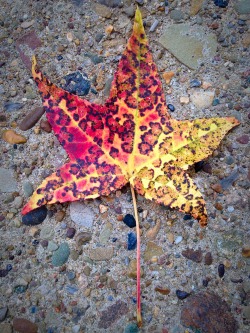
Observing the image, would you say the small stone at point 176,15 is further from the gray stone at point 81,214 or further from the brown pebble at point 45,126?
the gray stone at point 81,214

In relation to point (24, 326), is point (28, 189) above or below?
above

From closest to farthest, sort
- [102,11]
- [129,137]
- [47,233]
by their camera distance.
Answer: [129,137] < [47,233] < [102,11]

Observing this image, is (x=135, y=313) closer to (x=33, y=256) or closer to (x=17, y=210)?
(x=33, y=256)

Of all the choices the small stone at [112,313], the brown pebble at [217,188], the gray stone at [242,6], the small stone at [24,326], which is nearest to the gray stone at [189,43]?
the gray stone at [242,6]

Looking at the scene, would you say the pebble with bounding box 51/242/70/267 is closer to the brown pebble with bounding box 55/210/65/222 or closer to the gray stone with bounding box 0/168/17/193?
the brown pebble with bounding box 55/210/65/222

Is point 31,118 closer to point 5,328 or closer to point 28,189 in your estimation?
point 28,189

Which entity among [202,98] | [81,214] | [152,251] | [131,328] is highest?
[202,98]

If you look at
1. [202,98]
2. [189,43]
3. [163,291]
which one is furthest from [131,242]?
[189,43]

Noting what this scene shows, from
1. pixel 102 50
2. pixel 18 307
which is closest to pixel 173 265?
pixel 18 307
